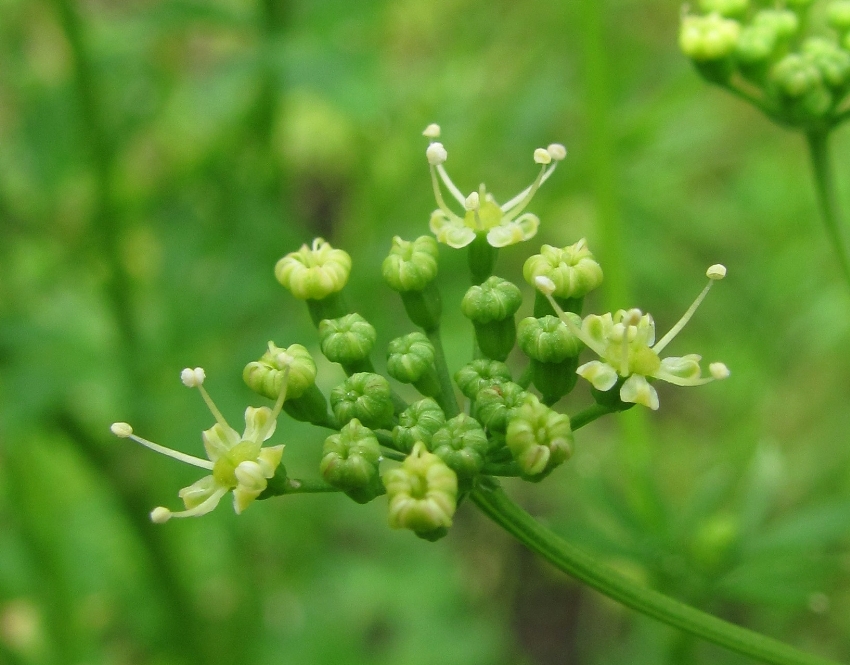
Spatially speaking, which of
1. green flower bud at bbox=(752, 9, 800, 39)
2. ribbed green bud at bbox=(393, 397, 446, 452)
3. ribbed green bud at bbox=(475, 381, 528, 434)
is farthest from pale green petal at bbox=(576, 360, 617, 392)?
green flower bud at bbox=(752, 9, 800, 39)

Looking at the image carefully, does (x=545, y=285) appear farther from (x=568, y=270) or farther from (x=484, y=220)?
(x=484, y=220)

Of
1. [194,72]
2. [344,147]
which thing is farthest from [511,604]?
[194,72]

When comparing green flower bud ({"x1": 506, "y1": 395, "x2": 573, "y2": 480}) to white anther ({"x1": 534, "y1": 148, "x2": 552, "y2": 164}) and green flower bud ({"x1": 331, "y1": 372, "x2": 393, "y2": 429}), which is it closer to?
green flower bud ({"x1": 331, "y1": 372, "x2": 393, "y2": 429})

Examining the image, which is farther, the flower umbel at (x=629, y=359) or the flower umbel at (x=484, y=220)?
the flower umbel at (x=484, y=220)

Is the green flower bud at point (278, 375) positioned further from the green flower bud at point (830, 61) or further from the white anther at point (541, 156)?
the green flower bud at point (830, 61)

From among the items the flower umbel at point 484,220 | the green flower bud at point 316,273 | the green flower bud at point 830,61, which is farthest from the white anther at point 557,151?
the green flower bud at point 830,61

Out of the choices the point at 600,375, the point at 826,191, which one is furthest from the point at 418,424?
the point at 826,191
